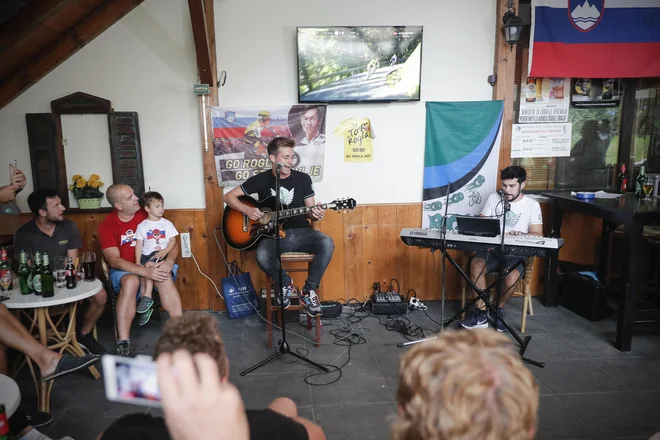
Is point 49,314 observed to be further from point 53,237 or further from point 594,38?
point 594,38

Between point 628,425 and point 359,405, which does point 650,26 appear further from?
point 359,405

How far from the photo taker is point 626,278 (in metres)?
3.03

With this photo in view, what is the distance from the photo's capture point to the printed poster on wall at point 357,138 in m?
3.94

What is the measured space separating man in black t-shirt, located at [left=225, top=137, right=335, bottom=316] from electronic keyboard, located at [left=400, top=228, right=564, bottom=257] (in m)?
0.69

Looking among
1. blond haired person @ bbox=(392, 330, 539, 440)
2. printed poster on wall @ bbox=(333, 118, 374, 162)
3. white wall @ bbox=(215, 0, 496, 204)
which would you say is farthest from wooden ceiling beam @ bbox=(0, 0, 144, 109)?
blond haired person @ bbox=(392, 330, 539, 440)

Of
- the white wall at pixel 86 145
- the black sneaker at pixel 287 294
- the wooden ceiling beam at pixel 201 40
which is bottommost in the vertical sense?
the black sneaker at pixel 287 294

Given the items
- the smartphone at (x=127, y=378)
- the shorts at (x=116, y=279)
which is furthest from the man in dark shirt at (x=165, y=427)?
the shorts at (x=116, y=279)

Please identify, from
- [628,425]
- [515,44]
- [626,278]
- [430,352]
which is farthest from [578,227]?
[430,352]

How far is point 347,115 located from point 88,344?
2.78 metres

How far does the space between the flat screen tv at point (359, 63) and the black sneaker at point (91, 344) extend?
2.53 meters

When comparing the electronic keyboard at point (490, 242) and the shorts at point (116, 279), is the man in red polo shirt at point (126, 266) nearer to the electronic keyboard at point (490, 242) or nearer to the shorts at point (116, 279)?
the shorts at point (116, 279)

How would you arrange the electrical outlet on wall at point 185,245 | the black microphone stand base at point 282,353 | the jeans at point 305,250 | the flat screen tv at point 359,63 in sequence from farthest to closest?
the electrical outlet on wall at point 185,245, the flat screen tv at point 359,63, the jeans at point 305,250, the black microphone stand base at point 282,353

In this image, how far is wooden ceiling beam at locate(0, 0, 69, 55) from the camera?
3.11 m

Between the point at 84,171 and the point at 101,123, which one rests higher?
the point at 101,123
